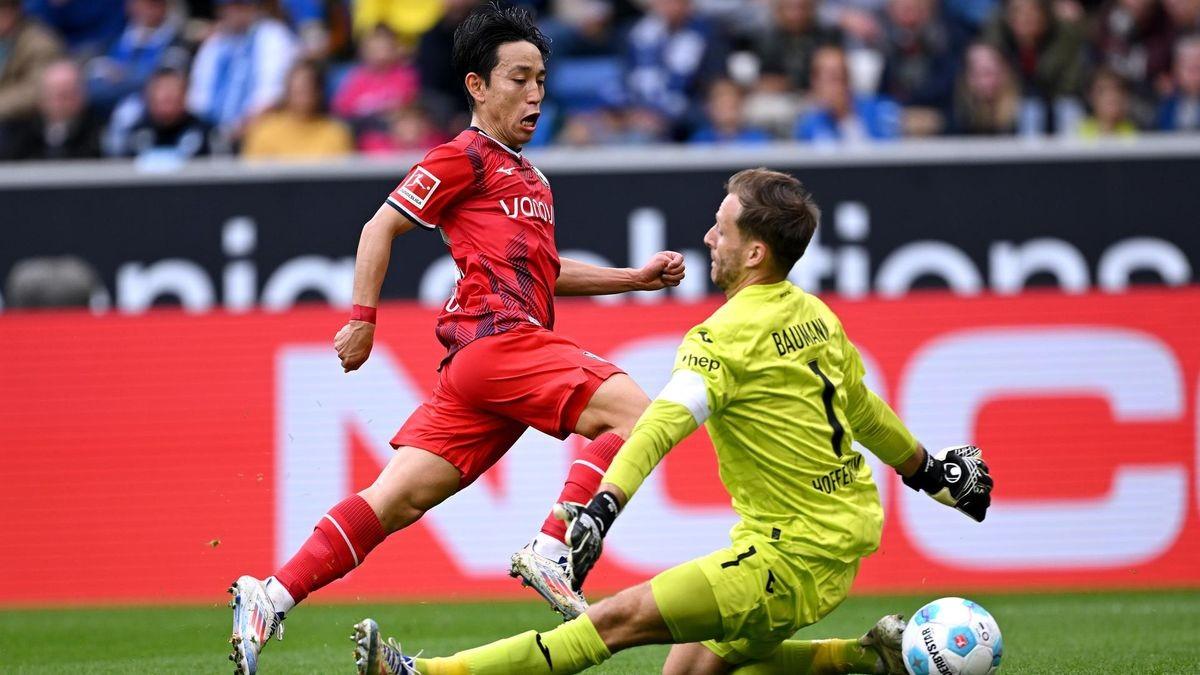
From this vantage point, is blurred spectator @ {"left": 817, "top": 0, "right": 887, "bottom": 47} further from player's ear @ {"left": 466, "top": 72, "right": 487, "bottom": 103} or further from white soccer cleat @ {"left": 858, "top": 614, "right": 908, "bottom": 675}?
white soccer cleat @ {"left": 858, "top": 614, "right": 908, "bottom": 675}

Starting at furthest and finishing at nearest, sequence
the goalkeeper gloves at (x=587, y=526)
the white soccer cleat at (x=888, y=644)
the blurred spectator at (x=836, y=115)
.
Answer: the blurred spectator at (x=836, y=115) → the white soccer cleat at (x=888, y=644) → the goalkeeper gloves at (x=587, y=526)

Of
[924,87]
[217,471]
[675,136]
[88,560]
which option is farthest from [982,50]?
[88,560]

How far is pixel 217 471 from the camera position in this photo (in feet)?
33.4

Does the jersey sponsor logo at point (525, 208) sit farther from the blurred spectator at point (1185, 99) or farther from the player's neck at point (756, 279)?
the blurred spectator at point (1185, 99)

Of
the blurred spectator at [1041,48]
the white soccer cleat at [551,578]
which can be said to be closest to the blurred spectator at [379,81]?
the blurred spectator at [1041,48]

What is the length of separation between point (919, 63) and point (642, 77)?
211cm

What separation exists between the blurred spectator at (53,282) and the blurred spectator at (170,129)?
49.3 inches

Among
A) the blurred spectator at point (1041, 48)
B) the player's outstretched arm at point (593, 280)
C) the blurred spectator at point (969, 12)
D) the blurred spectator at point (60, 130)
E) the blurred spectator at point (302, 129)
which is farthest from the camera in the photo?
the blurred spectator at point (969, 12)

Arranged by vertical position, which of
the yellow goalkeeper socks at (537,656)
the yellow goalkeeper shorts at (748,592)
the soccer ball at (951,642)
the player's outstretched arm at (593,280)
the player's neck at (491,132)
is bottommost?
the soccer ball at (951,642)

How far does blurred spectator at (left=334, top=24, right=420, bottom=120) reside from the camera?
1312cm

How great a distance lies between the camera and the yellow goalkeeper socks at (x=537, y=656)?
5.16 m

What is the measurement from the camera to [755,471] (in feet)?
17.3

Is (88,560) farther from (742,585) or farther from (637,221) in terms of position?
(742,585)

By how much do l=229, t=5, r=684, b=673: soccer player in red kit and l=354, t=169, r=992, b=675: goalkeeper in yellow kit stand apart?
2.39ft
